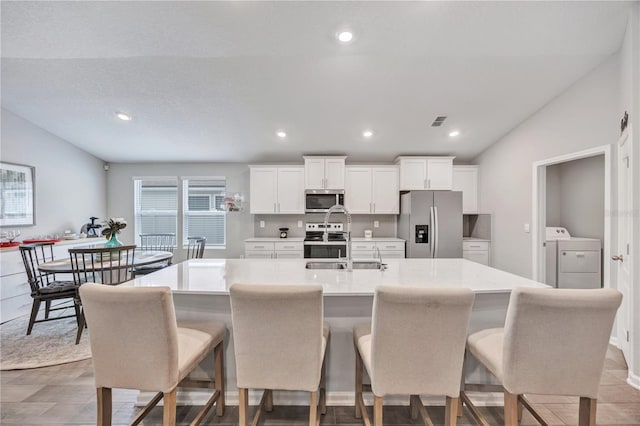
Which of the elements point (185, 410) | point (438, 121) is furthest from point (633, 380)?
point (185, 410)

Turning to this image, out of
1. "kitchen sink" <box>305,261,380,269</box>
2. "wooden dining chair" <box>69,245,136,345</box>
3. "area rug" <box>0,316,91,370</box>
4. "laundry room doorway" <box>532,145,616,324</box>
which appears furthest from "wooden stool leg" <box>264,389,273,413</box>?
"laundry room doorway" <box>532,145,616,324</box>

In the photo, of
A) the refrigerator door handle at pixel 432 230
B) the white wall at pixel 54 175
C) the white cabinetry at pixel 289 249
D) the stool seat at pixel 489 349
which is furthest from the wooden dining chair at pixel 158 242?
the stool seat at pixel 489 349

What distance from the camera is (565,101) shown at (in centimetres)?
328

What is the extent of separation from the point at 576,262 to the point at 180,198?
640 cm

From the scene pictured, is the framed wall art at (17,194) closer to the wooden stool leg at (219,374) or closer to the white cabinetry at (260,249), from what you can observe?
the white cabinetry at (260,249)

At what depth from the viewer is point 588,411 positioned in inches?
54.1

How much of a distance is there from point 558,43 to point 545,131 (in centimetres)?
127

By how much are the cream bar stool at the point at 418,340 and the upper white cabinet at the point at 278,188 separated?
369 centimetres

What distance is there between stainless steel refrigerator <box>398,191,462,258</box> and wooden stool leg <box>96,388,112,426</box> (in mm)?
4037

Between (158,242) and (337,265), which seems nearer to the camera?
(337,265)

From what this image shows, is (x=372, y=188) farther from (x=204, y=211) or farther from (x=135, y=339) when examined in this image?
(x=135, y=339)

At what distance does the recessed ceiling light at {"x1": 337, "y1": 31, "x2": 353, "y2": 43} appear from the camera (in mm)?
2457

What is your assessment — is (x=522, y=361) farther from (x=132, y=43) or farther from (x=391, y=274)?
(x=132, y=43)

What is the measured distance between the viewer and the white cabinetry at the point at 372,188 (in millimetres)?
4934
